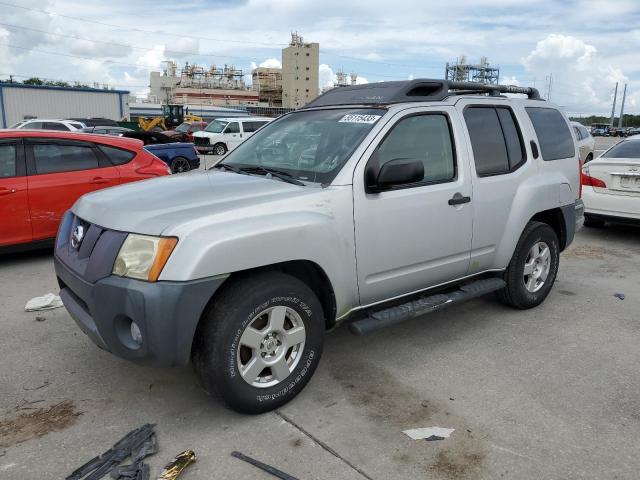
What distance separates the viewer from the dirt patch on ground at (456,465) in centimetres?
271

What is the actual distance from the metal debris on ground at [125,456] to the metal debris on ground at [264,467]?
17.6 inches

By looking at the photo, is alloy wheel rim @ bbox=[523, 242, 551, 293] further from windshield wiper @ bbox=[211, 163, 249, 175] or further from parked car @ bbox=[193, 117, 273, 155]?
Answer: parked car @ bbox=[193, 117, 273, 155]

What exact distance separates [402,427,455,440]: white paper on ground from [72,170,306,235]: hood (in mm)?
1488

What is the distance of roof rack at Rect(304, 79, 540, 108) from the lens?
4023 millimetres

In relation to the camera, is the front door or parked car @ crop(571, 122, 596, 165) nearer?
the front door

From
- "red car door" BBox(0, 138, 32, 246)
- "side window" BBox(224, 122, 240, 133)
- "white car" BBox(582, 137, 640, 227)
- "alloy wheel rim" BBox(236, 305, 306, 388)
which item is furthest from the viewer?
"side window" BBox(224, 122, 240, 133)

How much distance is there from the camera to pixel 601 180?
801 centimetres

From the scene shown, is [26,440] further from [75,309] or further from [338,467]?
[338,467]

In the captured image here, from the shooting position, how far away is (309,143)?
396 centimetres

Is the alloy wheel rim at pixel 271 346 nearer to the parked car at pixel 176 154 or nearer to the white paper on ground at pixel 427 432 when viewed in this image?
the white paper on ground at pixel 427 432

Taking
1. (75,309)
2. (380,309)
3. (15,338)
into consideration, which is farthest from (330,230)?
(15,338)

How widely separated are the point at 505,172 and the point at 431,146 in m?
0.85

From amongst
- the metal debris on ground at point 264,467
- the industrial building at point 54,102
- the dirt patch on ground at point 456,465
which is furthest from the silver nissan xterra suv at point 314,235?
the industrial building at point 54,102

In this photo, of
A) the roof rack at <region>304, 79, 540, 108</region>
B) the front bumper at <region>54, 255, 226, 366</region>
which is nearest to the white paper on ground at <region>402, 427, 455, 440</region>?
the front bumper at <region>54, 255, 226, 366</region>
